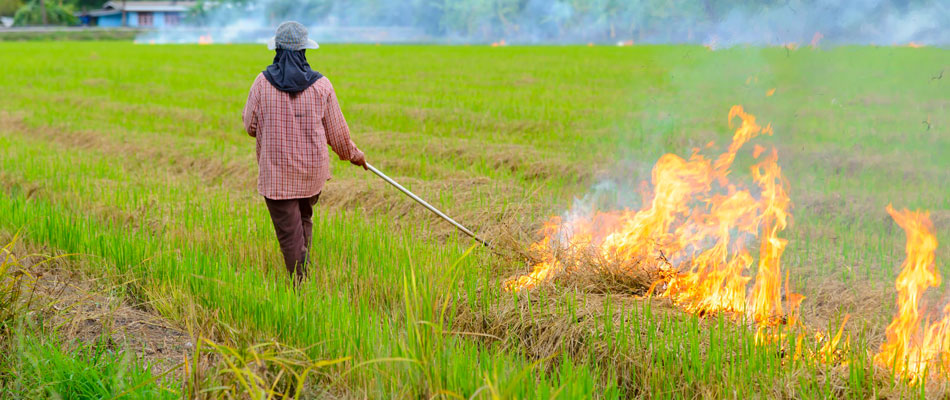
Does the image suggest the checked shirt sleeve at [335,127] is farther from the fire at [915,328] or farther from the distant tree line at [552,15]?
the fire at [915,328]

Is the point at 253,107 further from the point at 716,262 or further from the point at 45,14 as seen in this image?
the point at 45,14

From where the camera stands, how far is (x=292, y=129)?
173 inches

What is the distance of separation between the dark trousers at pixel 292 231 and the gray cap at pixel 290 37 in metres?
0.89

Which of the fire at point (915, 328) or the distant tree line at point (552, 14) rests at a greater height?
the distant tree line at point (552, 14)

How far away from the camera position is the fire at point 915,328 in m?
3.26

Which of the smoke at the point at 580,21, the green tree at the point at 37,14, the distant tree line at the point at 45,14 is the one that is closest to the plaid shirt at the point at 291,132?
the smoke at the point at 580,21

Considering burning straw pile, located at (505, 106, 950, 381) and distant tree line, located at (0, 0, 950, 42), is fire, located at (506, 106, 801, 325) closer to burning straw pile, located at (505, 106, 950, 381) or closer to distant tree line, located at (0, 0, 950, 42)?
burning straw pile, located at (505, 106, 950, 381)

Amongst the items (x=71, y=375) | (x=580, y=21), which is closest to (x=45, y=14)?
(x=580, y=21)

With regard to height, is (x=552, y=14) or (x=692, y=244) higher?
(x=552, y=14)

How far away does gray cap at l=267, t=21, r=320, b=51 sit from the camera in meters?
4.19

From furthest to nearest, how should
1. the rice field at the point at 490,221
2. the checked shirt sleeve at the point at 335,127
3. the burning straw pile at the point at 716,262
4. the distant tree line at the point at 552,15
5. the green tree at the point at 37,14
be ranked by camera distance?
the green tree at the point at 37,14
the distant tree line at the point at 552,15
the checked shirt sleeve at the point at 335,127
the burning straw pile at the point at 716,262
the rice field at the point at 490,221

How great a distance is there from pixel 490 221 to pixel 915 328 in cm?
293

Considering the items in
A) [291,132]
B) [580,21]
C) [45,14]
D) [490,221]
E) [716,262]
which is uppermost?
[45,14]

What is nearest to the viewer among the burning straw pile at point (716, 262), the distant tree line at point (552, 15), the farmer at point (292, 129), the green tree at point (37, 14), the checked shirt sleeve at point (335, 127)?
the burning straw pile at point (716, 262)
